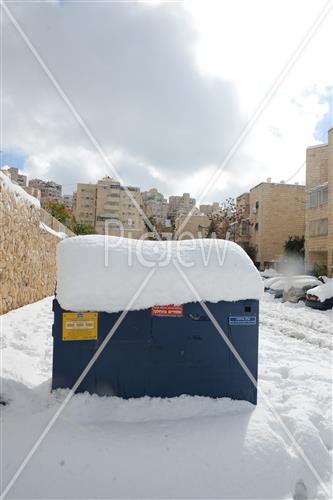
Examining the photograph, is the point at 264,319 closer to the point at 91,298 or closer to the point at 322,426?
the point at 322,426

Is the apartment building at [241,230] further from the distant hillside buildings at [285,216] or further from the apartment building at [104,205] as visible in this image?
the apartment building at [104,205]

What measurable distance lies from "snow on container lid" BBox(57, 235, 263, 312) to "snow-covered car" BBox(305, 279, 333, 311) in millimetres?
9147

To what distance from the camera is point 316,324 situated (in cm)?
832

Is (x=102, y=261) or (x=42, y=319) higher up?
(x=102, y=261)

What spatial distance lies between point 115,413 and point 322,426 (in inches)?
75.4

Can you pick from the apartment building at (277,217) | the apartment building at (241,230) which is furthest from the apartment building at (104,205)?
the apartment building at (277,217)

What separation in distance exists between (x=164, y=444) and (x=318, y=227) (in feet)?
79.5

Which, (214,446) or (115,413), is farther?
(115,413)

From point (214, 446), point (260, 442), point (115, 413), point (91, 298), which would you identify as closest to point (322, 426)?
point (260, 442)

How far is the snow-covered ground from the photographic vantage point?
79.6 inches

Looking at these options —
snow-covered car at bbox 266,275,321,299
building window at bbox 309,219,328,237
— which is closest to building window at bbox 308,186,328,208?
building window at bbox 309,219,328,237

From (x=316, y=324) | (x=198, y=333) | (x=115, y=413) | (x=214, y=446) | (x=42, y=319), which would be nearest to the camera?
(x=214, y=446)

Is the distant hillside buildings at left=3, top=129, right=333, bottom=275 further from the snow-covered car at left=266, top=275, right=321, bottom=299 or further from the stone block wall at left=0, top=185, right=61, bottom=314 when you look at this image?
the snow-covered car at left=266, top=275, right=321, bottom=299

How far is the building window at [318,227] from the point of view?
2240 centimetres
